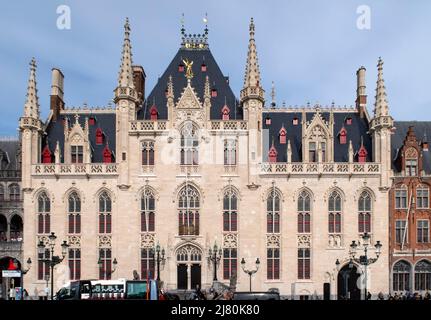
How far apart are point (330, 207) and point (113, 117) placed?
2278 centimetres

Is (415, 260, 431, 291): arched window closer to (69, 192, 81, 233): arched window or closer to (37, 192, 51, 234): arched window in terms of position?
(69, 192, 81, 233): arched window

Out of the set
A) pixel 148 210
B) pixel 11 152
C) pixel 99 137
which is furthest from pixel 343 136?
pixel 11 152

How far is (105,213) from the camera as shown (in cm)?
5216

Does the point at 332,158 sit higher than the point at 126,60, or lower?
lower

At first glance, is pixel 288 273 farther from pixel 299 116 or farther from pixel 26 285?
pixel 26 285

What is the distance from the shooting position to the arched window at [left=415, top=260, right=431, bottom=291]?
52.3m

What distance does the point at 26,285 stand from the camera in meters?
51.4

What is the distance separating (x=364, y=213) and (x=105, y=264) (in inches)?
943

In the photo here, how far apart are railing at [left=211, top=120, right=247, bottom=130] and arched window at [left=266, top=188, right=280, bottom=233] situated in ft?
21.4

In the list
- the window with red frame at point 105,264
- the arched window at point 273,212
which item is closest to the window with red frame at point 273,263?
the arched window at point 273,212

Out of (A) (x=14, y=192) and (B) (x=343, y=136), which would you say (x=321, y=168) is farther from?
(A) (x=14, y=192)

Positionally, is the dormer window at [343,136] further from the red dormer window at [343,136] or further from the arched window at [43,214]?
the arched window at [43,214]
